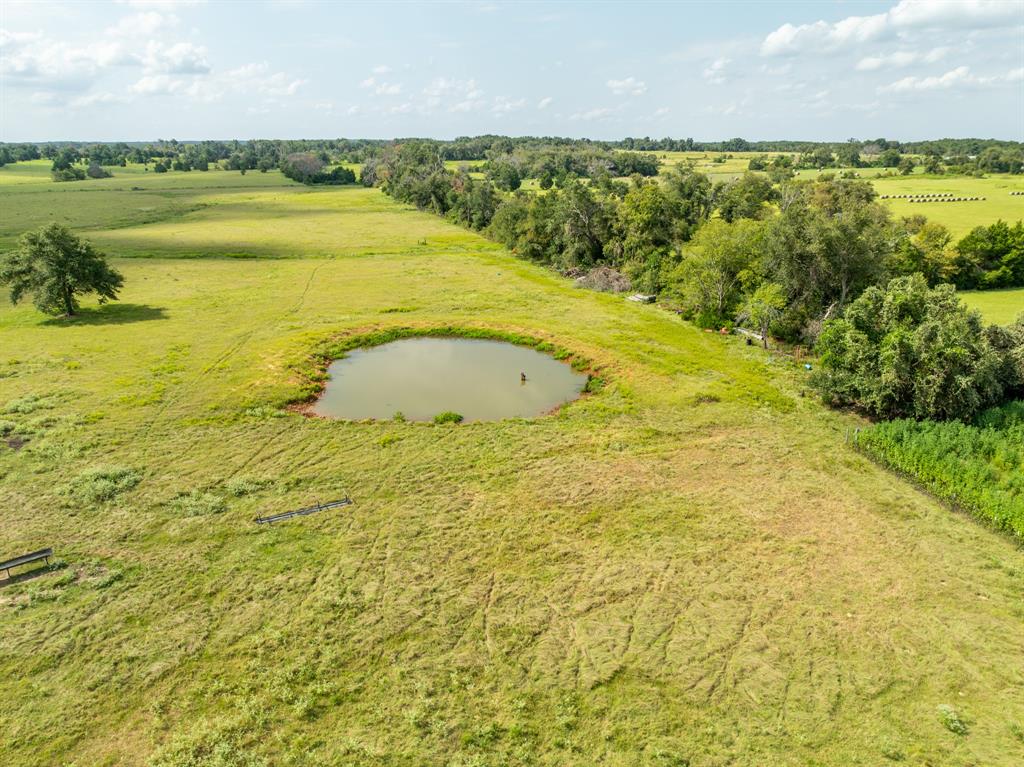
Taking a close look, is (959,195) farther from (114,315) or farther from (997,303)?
(114,315)

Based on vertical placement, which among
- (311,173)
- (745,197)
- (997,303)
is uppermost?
(311,173)

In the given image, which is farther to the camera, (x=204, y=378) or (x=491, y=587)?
(x=204, y=378)

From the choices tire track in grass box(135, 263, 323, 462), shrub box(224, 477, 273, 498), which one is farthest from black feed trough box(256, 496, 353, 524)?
tire track in grass box(135, 263, 323, 462)

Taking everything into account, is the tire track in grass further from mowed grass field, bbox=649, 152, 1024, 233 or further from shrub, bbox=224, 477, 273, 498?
mowed grass field, bbox=649, 152, 1024, 233

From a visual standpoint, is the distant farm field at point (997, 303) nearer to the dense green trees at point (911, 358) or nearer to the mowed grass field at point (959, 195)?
the mowed grass field at point (959, 195)

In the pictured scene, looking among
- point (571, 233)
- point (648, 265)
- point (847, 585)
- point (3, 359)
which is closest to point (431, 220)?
point (571, 233)

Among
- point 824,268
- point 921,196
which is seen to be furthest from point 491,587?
point 921,196

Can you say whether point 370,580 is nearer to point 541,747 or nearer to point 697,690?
point 541,747

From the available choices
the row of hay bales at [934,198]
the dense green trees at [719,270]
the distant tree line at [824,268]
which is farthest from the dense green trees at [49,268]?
the row of hay bales at [934,198]
